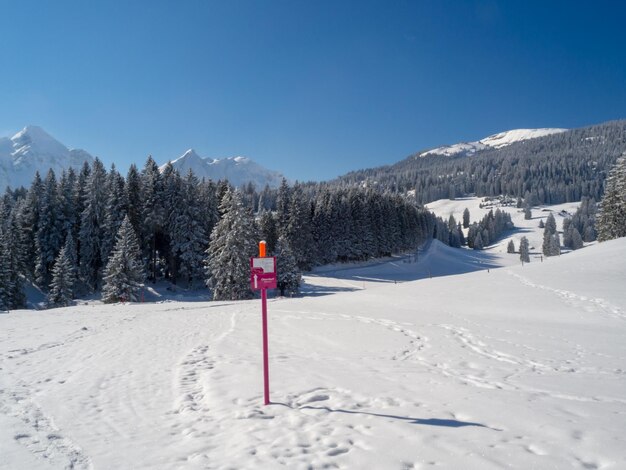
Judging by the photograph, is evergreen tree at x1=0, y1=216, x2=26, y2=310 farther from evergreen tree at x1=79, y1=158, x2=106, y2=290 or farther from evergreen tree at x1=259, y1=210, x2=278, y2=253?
evergreen tree at x1=259, y1=210, x2=278, y2=253

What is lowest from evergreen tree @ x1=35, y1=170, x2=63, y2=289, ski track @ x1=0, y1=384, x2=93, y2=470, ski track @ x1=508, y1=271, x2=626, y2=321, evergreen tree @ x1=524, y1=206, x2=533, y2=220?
ski track @ x1=508, y1=271, x2=626, y2=321

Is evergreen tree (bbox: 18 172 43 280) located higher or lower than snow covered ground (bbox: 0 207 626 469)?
higher

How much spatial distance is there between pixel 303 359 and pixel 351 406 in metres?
3.59

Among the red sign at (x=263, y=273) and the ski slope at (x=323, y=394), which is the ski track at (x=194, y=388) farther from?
the red sign at (x=263, y=273)

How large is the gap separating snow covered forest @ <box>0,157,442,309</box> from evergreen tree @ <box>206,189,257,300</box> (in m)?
0.11

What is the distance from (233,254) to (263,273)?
105 ft

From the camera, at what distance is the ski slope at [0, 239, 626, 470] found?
4.50 metres

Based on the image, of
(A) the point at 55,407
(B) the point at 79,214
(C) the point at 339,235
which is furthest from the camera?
(C) the point at 339,235

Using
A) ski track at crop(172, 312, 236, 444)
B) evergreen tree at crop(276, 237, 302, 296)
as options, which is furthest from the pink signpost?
evergreen tree at crop(276, 237, 302, 296)

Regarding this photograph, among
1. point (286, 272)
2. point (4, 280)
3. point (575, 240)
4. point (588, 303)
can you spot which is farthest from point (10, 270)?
point (575, 240)

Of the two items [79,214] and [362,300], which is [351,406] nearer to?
[362,300]

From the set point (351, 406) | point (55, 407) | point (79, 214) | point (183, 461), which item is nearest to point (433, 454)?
point (351, 406)

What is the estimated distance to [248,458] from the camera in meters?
4.47

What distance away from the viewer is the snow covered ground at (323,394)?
4508mm
